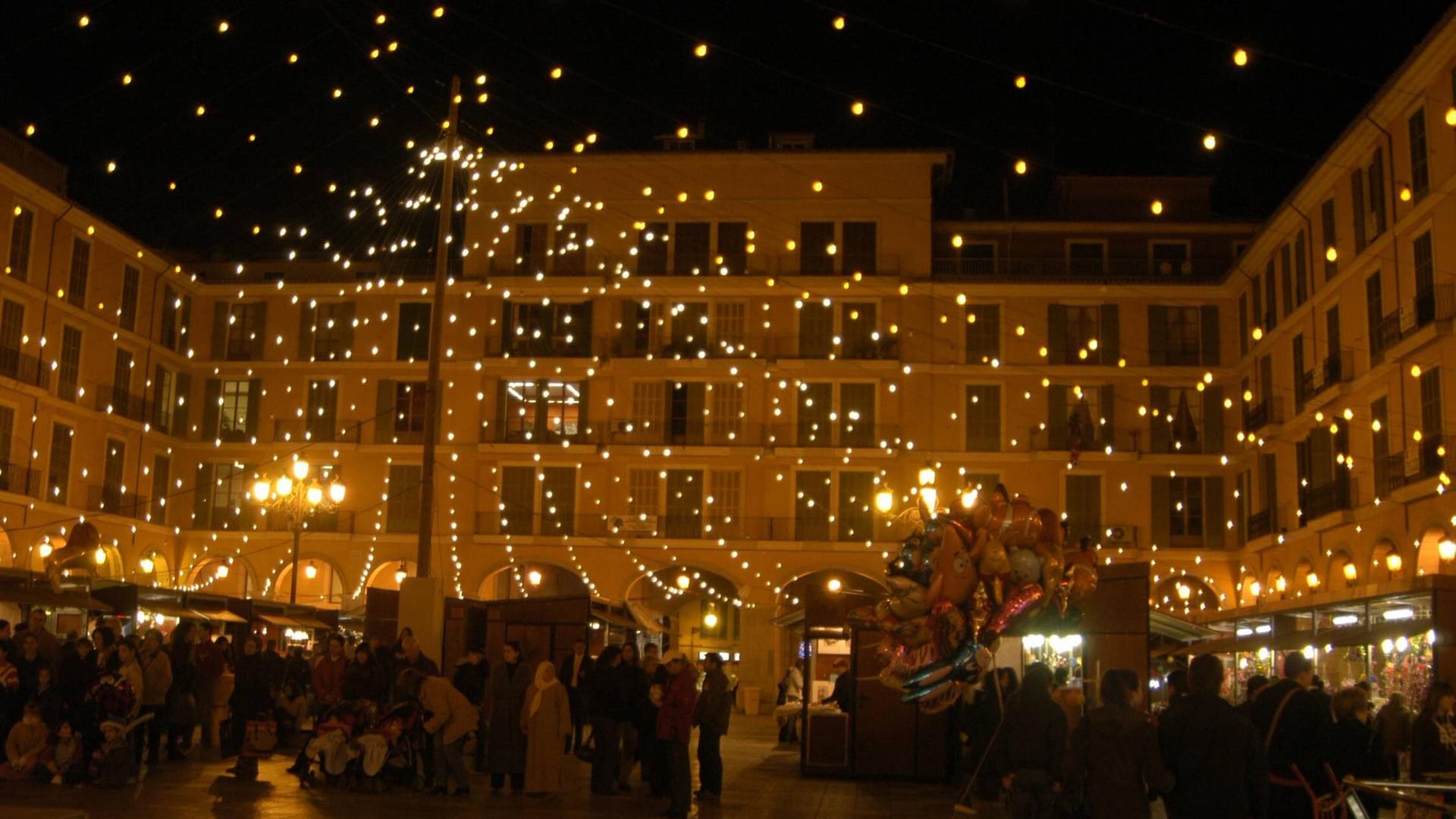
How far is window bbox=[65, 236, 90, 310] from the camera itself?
115 feet

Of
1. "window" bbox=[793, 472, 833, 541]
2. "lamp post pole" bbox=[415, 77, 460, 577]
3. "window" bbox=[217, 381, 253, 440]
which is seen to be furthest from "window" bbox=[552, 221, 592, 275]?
"lamp post pole" bbox=[415, 77, 460, 577]

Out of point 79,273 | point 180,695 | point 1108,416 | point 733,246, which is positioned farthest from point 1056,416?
point 180,695

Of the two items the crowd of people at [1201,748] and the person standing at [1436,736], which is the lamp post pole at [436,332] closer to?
the crowd of people at [1201,748]

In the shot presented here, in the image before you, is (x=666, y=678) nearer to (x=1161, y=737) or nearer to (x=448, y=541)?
(x=1161, y=737)

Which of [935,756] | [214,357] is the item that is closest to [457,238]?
[214,357]

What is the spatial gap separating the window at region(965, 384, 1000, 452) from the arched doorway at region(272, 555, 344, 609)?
16616 mm

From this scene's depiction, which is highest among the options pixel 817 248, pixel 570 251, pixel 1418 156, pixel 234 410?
pixel 817 248

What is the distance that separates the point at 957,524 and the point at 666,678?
3.39 m

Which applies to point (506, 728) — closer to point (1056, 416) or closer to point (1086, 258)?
point (1056, 416)

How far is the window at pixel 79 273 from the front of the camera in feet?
115

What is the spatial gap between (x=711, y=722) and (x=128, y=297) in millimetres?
28297

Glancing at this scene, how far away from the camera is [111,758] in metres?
13.5

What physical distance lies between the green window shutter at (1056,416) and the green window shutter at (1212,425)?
3.42 meters

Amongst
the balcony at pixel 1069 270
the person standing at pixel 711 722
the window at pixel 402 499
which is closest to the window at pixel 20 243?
the window at pixel 402 499
